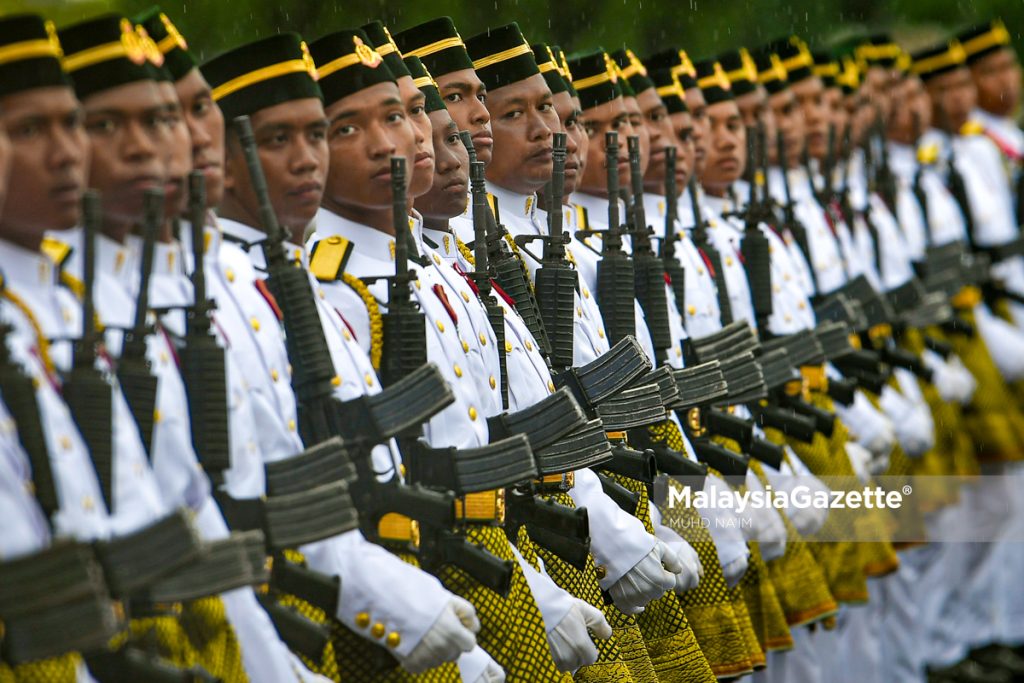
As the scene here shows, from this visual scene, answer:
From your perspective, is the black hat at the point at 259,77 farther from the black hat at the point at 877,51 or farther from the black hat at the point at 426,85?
the black hat at the point at 877,51

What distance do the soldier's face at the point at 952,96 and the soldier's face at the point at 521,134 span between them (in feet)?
29.6

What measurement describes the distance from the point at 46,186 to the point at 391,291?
1.75 meters

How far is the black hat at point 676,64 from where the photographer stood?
10.9 m

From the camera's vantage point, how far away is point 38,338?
4.71 m

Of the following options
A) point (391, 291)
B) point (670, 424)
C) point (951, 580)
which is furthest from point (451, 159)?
point (951, 580)

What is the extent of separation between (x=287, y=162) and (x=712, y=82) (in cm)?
566

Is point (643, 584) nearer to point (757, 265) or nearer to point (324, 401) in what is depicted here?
point (324, 401)

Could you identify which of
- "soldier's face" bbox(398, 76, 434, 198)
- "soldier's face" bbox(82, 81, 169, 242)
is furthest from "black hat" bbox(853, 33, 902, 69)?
"soldier's face" bbox(82, 81, 169, 242)

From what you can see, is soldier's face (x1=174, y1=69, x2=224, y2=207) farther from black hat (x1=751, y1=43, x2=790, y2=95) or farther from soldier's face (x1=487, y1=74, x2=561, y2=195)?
black hat (x1=751, y1=43, x2=790, y2=95)

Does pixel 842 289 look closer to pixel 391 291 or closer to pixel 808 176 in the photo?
pixel 808 176

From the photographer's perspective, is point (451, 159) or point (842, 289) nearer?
point (451, 159)

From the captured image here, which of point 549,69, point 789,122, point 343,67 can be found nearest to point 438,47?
point 549,69

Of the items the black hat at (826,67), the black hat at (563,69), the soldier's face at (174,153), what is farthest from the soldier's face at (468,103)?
the black hat at (826,67)

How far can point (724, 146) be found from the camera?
37.2 ft
